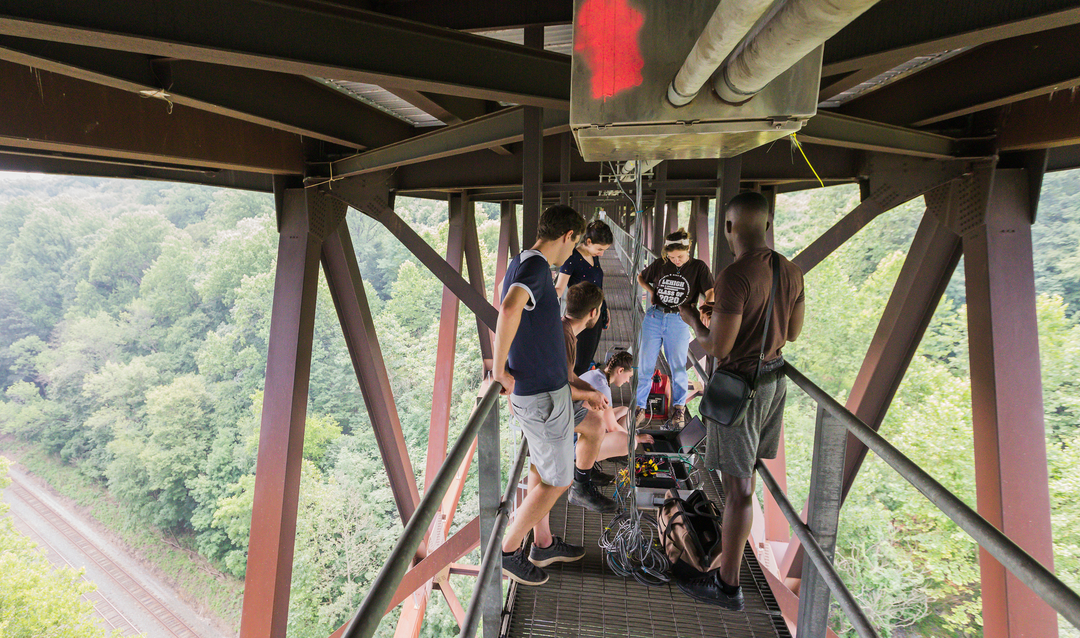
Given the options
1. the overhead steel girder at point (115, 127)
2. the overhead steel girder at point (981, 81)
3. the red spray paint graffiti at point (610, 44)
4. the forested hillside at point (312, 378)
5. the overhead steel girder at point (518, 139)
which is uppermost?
the overhead steel girder at point (981, 81)

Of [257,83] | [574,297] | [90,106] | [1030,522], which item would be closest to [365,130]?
[257,83]

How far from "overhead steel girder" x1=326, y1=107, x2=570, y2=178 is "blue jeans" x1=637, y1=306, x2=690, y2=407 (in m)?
1.55

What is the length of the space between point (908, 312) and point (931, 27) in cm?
273

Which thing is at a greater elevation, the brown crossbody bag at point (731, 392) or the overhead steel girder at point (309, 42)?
the overhead steel girder at point (309, 42)

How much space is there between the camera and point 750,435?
7.39ft

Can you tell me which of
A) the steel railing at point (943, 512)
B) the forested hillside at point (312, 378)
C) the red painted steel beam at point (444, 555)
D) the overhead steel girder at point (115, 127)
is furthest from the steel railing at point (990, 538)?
the forested hillside at point (312, 378)

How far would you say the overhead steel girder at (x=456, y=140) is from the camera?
3.42 metres

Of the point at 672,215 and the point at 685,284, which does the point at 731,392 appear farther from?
the point at 672,215

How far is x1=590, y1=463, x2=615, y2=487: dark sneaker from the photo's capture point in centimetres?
342

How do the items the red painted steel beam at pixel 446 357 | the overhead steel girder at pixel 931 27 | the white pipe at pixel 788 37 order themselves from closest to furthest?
the white pipe at pixel 788 37
the overhead steel girder at pixel 931 27
the red painted steel beam at pixel 446 357

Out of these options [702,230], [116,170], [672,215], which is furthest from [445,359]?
[672,215]

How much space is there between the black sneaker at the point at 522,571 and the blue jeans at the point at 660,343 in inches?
69.8

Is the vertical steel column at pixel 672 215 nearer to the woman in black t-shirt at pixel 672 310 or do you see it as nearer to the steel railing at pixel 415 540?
the woman in black t-shirt at pixel 672 310

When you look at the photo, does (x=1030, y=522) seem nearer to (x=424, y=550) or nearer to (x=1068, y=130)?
(x=1068, y=130)
